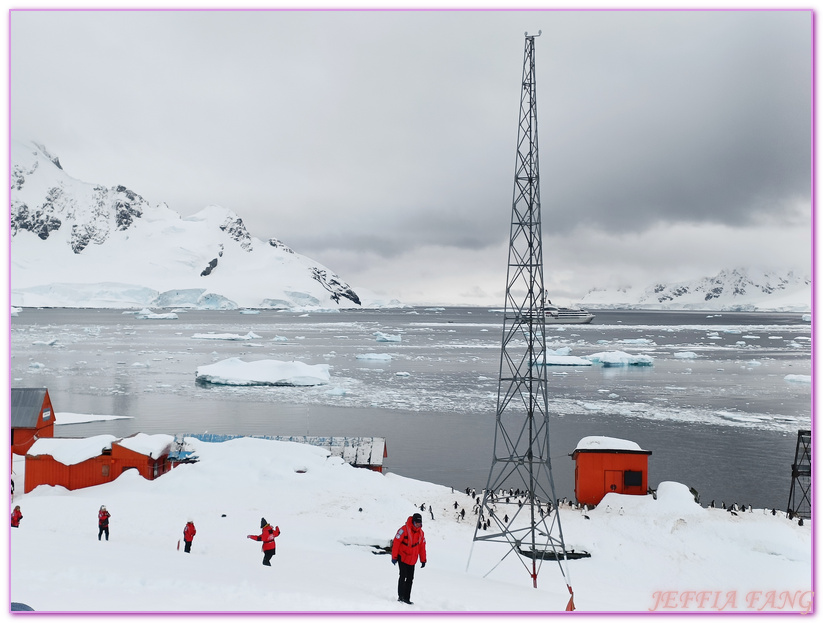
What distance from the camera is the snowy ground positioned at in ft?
26.5

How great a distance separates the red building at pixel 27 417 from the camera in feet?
77.2

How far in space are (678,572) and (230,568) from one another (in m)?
10.6

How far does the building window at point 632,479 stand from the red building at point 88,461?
1653cm

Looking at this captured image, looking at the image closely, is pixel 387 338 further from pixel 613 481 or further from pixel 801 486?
pixel 801 486

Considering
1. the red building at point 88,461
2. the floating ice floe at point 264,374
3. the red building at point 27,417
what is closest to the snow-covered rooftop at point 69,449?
the red building at point 88,461

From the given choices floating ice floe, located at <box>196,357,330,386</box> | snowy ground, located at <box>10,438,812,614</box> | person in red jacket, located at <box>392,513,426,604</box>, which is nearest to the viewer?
person in red jacket, located at <box>392,513,426,604</box>

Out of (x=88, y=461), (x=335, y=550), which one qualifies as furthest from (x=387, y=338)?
(x=335, y=550)

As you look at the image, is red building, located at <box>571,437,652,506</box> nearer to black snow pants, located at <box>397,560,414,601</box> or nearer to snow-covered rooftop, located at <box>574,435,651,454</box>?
snow-covered rooftop, located at <box>574,435,651,454</box>

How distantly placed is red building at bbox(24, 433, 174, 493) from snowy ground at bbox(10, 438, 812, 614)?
54cm

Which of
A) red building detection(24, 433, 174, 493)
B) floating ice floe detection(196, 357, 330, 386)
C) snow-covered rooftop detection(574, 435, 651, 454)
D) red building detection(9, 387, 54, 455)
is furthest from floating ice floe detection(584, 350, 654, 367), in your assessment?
red building detection(9, 387, 54, 455)

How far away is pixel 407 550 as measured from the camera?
7.78 metres

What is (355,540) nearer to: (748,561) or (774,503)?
(748,561)

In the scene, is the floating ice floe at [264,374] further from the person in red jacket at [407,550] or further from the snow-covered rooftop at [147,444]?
the person in red jacket at [407,550]

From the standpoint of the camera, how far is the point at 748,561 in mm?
14672
